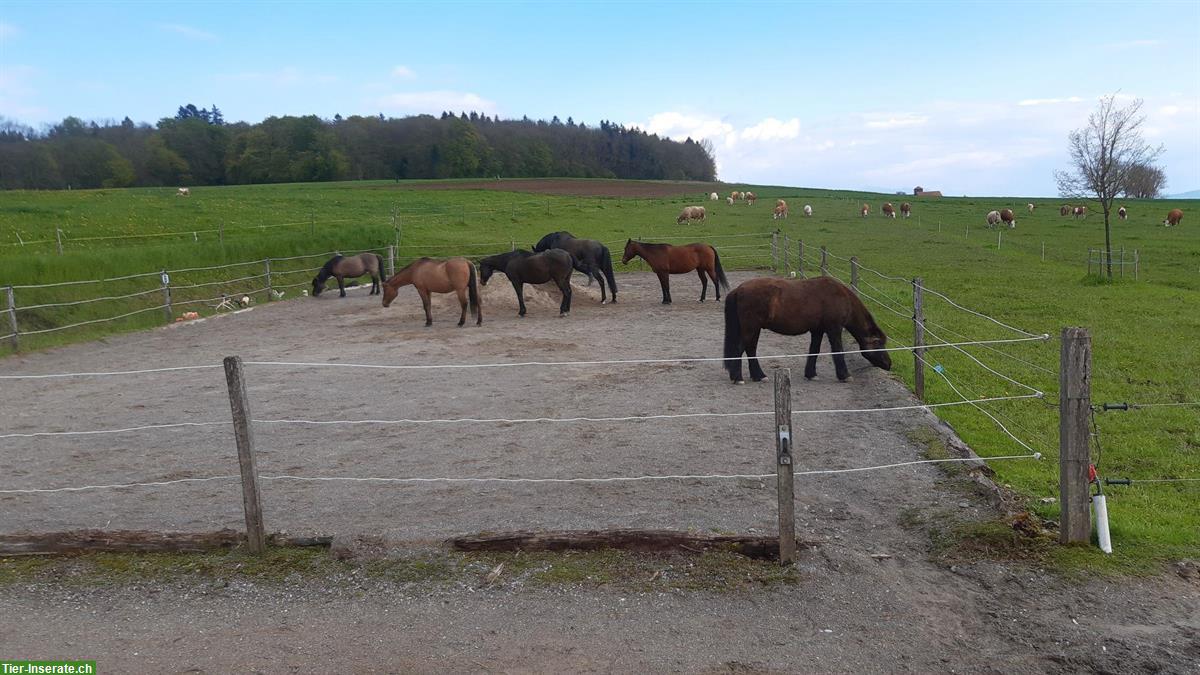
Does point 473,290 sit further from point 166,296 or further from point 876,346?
point 876,346

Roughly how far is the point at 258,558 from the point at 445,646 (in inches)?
66.0

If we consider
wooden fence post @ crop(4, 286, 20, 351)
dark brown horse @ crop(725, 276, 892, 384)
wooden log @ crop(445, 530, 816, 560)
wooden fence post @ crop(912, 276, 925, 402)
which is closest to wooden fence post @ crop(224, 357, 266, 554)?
wooden log @ crop(445, 530, 816, 560)

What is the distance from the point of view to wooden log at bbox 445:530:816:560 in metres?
4.78

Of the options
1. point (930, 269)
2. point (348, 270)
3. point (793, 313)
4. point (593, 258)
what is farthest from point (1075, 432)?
point (930, 269)

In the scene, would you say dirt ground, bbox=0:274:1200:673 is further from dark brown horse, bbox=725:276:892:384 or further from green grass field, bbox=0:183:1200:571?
green grass field, bbox=0:183:1200:571

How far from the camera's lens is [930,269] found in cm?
2261

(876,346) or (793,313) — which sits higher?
(793,313)

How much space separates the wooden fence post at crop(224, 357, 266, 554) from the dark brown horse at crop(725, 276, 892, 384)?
5.73m

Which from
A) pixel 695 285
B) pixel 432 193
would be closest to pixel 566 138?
pixel 432 193

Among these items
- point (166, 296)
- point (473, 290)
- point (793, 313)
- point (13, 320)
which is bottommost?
point (793, 313)

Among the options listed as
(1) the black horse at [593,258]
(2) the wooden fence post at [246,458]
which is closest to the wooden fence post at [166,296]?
(1) the black horse at [593,258]

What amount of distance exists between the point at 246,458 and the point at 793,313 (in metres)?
6.46

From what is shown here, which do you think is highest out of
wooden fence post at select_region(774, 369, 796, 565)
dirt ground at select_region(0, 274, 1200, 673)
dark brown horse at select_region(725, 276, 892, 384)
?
dark brown horse at select_region(725, 276, 892, 384)

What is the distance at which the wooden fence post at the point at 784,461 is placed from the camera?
451 centimetres
